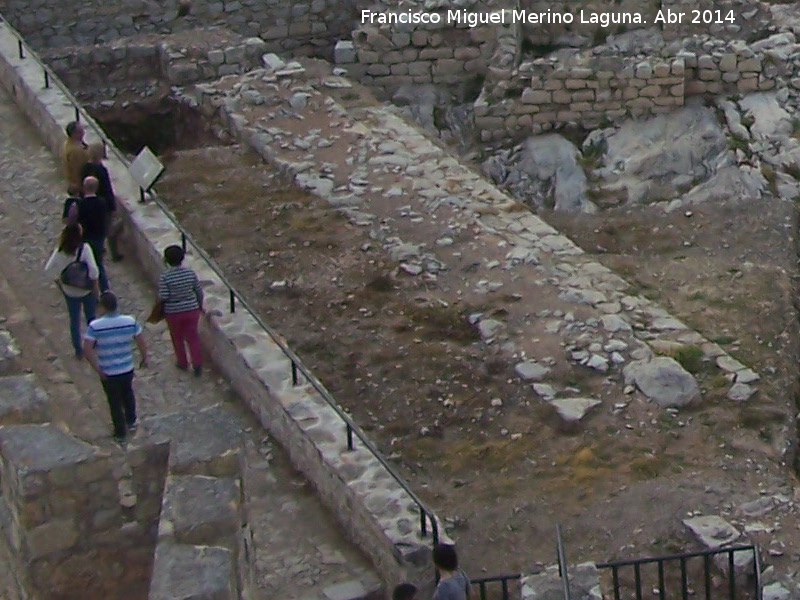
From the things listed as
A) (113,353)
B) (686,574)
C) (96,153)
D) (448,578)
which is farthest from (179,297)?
(686,574)

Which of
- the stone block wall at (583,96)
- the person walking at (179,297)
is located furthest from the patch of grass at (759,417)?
the stone block wall at (583,96)

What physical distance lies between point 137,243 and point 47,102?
2.82 meters

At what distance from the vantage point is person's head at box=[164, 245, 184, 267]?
425 inches

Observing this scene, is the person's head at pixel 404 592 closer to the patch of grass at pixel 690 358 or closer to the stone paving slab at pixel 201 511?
the stone paving slab at pixel 201 511

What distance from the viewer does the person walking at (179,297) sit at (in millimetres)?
10789

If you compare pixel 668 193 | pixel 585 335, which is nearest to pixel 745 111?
pixel 668 193

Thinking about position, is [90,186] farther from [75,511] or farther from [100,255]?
[75,511]

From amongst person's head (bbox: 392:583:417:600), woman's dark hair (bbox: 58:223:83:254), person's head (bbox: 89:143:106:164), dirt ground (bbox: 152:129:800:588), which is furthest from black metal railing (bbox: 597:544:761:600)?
person's head (bbox: 89:143:106:164)

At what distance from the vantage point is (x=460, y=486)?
11188 millimetres

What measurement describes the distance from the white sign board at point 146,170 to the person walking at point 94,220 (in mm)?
668

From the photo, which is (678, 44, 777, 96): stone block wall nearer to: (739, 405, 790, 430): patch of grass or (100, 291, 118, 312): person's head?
(739, 405, 790, 430): patch of grass

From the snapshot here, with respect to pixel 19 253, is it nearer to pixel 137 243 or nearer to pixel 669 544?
pixel 137 243

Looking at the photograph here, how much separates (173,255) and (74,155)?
7.89 ft

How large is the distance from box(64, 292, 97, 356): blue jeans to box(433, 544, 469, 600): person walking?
3.32 m
